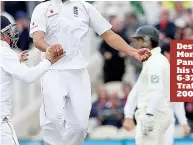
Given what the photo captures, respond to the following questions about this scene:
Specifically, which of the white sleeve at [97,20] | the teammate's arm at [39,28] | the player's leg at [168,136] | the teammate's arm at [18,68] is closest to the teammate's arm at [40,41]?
the teammate's arm at [39,28]

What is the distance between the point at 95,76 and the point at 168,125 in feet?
22.5

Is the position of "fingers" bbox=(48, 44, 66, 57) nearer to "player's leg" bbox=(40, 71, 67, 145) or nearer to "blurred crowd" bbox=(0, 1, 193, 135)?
"player's leg" bbox=(40, 71, 67, 145)

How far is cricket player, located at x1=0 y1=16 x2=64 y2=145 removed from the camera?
10.7 m

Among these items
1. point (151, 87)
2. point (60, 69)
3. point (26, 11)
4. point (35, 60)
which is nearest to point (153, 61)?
point (151, 87)

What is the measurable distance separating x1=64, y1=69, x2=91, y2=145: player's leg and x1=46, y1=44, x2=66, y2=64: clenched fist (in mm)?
765

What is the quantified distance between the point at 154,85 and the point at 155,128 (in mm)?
527

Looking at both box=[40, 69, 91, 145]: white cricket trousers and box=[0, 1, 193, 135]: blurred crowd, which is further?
box=[0, 1, 193, 135]: blurred crowd

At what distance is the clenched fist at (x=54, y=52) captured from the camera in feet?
35.7

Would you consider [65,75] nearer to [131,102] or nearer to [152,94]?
[152,94]

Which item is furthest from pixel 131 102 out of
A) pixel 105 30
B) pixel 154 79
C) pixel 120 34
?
pixel 120 34

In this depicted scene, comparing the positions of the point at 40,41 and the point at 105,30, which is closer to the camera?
the point at 40,41

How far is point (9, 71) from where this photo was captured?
35.1 ft

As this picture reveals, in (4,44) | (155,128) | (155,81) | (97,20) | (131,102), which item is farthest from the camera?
(131,102)

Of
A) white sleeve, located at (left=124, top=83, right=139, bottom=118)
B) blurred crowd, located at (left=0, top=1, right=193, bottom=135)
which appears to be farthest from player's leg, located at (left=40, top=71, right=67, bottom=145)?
blurred crowd, located at (left=0, top=1, right=193, bottom=135)
